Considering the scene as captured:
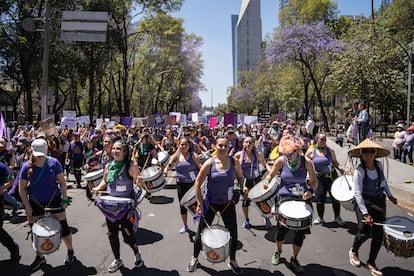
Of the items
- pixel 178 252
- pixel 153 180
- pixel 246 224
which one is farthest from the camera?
pixel 153 180

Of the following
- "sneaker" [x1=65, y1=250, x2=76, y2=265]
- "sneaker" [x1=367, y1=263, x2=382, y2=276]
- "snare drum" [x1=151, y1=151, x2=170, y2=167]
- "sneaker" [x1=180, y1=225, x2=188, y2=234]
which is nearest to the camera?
"sneaker" [x1=367, y1=263, x2=382, y2=276]

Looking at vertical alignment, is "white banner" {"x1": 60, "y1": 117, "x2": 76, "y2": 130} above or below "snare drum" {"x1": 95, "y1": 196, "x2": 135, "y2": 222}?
above

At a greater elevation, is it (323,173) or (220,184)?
(220,184)

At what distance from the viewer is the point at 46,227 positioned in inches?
186

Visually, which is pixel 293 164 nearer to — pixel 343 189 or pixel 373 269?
pixel 343 189

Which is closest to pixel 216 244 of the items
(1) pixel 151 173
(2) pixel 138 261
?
(2) pixel 138 261

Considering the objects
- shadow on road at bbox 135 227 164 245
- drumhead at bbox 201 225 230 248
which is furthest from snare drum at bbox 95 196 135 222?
shadow on road at bbox 135 227 164 245

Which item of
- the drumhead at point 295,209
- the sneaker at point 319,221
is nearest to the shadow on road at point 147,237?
the drumhead at point 295,209

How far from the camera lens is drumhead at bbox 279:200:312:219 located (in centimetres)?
463

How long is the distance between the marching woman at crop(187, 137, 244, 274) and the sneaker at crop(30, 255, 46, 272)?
218 centimetres

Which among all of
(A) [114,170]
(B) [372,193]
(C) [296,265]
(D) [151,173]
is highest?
(A) [114,170]

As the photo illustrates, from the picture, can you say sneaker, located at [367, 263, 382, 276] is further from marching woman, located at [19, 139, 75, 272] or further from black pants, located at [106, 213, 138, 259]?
marching woman, located at [19, 139, 75, 272]

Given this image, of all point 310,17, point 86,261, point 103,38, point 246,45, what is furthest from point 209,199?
point 246,45

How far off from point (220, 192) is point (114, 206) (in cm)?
141
